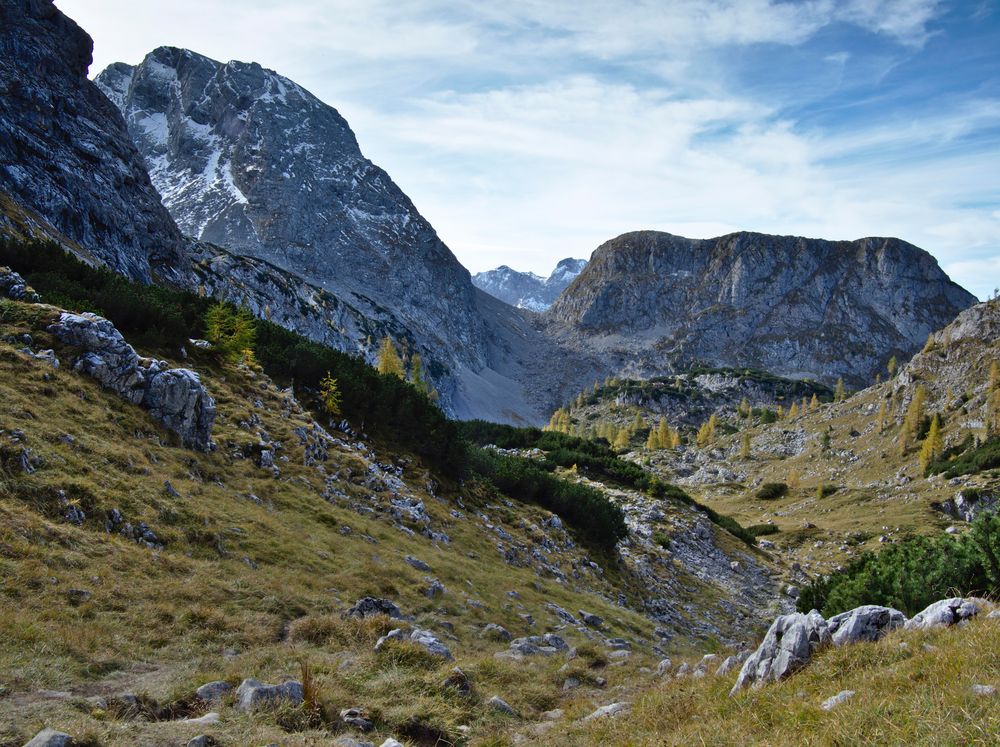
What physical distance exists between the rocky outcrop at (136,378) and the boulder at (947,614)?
75.0ft

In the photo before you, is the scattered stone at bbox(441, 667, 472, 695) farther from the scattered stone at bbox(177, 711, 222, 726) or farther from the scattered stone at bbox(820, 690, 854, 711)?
the scattered stone at bbox(820, 690, 854, 711)

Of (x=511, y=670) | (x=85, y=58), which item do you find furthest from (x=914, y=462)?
(x=85, y=58)

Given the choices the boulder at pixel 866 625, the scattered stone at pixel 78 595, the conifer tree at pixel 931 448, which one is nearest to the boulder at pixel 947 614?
the boulder at pixel 866 625

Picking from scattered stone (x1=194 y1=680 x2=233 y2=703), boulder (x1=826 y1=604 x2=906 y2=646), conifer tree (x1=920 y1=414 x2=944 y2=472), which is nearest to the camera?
scattered stone (x1=194 y1=680 x2=233 y2=703)

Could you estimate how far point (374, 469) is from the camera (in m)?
29.2

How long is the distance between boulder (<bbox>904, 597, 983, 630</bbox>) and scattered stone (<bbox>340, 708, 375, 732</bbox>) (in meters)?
9.36

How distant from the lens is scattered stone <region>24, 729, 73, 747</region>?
688cm

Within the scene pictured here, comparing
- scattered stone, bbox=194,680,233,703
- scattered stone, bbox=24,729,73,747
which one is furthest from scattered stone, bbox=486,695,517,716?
scattered stone, bbox=24,729,73,747

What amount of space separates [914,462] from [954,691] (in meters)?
116

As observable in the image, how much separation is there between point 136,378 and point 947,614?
83.9 feet

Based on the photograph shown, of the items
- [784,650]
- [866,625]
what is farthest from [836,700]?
[866,625]

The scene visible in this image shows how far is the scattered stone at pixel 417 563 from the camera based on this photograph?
21.1 metres

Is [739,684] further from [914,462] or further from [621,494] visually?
[914,462]

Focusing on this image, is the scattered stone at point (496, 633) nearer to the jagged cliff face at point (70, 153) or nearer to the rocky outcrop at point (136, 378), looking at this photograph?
the rocky outcrop at point (136, 378)
